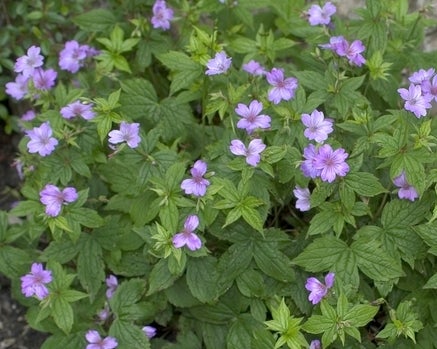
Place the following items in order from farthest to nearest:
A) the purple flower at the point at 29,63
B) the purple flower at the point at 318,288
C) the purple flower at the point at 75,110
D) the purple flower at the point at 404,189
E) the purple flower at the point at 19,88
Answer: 1. the purple flower at the point at 19,88
2. the purple flower at the point at 29,63
3. the purple flower at the point at 75,110
4. the purple flower at the point at 404,189
5. the purple flower at the point at 318,288

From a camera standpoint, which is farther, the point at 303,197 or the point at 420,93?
the point at 303,197

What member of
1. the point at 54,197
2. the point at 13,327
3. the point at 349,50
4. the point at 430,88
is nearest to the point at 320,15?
the point at 349,50

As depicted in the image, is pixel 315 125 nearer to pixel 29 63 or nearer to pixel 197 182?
pixel 197 182

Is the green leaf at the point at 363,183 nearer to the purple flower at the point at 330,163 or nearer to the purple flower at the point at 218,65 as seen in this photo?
the purple flower at the point at 330,163

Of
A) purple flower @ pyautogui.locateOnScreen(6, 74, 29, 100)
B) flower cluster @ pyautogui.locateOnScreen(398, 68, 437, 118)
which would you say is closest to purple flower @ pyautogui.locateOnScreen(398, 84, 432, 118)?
flower cluster @ pyautogui.locateOnScreen(398, 68, 437, 118)

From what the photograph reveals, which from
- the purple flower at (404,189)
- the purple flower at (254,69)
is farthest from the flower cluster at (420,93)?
the purple flower at (254,69)

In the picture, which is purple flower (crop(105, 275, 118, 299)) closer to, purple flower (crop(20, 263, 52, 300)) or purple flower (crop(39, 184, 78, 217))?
purple flower (crop(20, 263, 52, 300))
